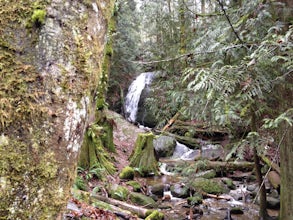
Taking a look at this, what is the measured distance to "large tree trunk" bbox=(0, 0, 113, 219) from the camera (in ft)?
3.21

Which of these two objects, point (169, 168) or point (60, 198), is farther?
point (169, 168)

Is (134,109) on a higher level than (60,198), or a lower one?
lower

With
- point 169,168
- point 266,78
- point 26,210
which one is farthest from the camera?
point 169,168

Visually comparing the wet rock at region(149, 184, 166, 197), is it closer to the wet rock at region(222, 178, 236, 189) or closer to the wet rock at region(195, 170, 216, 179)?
the wet rock at region(195, 170, 216, 179)

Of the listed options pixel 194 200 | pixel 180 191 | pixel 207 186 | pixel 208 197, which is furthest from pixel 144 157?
pixel 194 200

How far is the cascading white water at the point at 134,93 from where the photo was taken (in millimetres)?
17234

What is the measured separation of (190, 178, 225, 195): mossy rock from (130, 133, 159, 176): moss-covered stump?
4.87 ft

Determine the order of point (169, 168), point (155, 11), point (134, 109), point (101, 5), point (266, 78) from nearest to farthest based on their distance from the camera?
point (101, 5) < point (266, 78) < point (169, 168) < point (155, 11) < point (134, 109)

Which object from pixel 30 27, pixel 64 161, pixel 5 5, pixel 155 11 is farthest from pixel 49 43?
pixel 155 11

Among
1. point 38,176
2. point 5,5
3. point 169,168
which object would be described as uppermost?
point 5,5

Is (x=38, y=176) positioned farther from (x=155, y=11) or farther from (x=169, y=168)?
(x=155, y=11)

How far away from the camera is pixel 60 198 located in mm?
1083

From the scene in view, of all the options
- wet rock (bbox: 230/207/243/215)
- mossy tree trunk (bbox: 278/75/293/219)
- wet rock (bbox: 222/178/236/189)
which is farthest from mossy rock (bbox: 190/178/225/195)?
mossy tree trunk (bbox: 278/75/293/219)

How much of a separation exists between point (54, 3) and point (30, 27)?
136 millimetres
